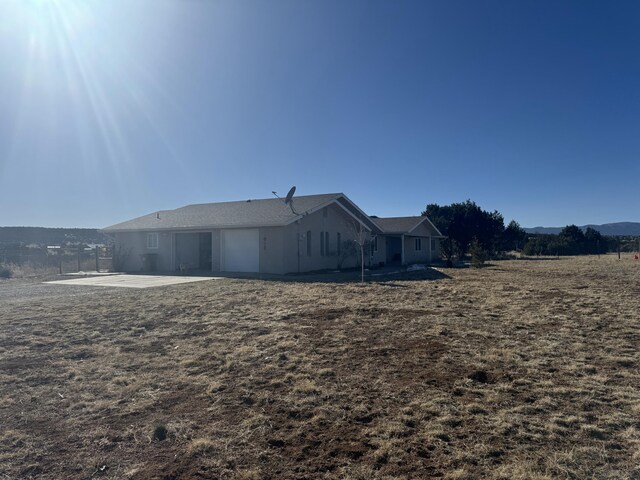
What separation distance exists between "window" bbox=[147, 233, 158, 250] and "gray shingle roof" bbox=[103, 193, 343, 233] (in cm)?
64

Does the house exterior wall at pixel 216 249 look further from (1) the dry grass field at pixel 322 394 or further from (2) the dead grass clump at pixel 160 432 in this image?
(2) the dead grass clump at pixel 160 432

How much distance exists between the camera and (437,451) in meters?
3.73

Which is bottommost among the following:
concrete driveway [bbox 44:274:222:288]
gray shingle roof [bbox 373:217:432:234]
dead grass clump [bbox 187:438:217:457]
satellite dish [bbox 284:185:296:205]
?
dead grass clump [bbox 187:438:217:457]

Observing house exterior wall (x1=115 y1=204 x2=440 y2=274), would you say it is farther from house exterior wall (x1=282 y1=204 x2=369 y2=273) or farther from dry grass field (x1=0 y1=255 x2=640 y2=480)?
dry grass field (x1=0 y1=255 x2=640 y2=480)

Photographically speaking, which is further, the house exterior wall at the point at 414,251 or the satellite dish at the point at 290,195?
the house exterior wall at the point at 414,251

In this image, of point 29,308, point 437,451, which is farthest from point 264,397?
point 29,308

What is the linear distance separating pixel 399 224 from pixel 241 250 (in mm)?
13858

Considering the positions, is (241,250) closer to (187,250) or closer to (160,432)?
(187,250)

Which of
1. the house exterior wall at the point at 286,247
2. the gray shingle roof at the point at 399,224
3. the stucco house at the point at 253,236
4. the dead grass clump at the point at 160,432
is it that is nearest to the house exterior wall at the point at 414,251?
the gray shingle roof at the point at 399,224

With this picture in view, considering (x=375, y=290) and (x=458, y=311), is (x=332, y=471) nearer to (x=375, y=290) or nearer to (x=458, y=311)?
(x=458, y=311)

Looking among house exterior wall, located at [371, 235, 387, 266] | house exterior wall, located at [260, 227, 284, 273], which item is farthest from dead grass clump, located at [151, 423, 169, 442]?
house exterior wall, located at [371, 235, 387, 266]

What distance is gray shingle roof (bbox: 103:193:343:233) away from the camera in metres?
21.2

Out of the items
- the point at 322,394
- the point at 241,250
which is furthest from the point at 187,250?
the point at 322,394

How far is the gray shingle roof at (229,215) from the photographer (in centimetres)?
2125
